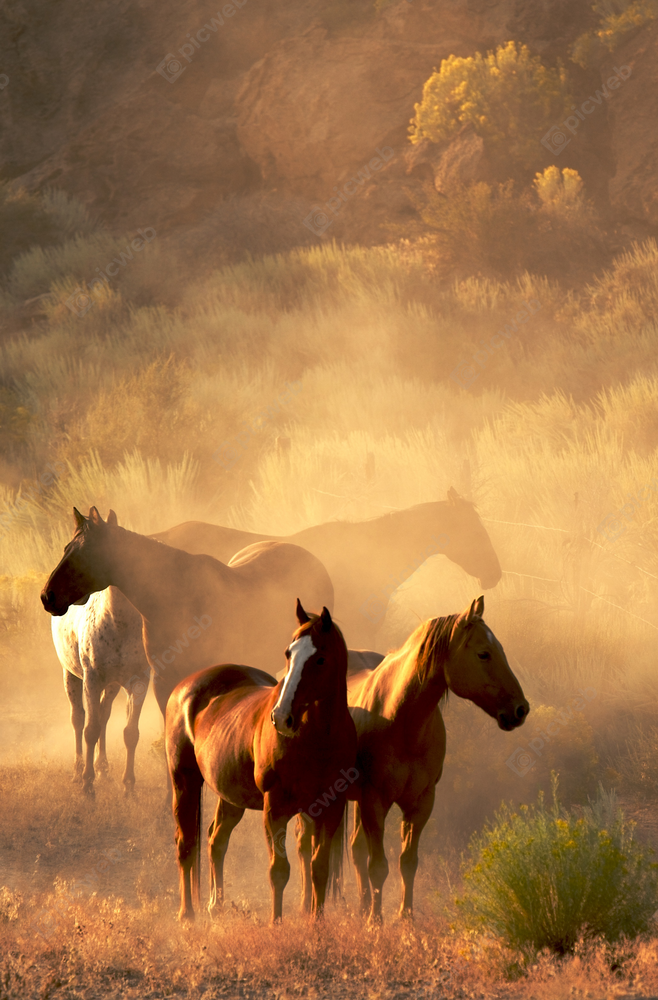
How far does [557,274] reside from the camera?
22.4 m

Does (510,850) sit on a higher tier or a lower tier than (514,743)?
higher

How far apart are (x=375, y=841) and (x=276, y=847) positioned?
60 centimetres

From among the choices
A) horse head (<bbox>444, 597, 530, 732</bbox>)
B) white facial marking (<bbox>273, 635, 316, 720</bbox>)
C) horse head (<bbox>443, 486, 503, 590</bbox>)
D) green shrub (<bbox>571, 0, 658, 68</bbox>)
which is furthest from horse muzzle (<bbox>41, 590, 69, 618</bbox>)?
green shrub (<bbox>571, 0, 658, 68</bbox>)

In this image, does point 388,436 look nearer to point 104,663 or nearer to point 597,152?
point 104,663

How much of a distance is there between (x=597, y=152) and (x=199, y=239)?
10.9m

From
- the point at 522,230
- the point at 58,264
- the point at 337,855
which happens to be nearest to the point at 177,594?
the point at 337,855

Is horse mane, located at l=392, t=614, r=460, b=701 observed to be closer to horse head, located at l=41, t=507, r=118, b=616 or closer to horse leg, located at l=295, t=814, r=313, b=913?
horse leg, located at l=295, t=814, r=313, b=913

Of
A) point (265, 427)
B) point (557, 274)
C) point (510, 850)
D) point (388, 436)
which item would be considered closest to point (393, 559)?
point (510, 850)

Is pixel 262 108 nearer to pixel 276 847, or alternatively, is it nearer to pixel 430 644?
pixel 430 644

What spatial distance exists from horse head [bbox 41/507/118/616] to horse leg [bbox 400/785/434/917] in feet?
9.55

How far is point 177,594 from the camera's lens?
7012 millimetres

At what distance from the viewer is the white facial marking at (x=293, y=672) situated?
4.30 m

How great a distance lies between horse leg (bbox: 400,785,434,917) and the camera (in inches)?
201

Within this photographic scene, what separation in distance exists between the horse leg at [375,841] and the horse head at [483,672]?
0.89 metres
